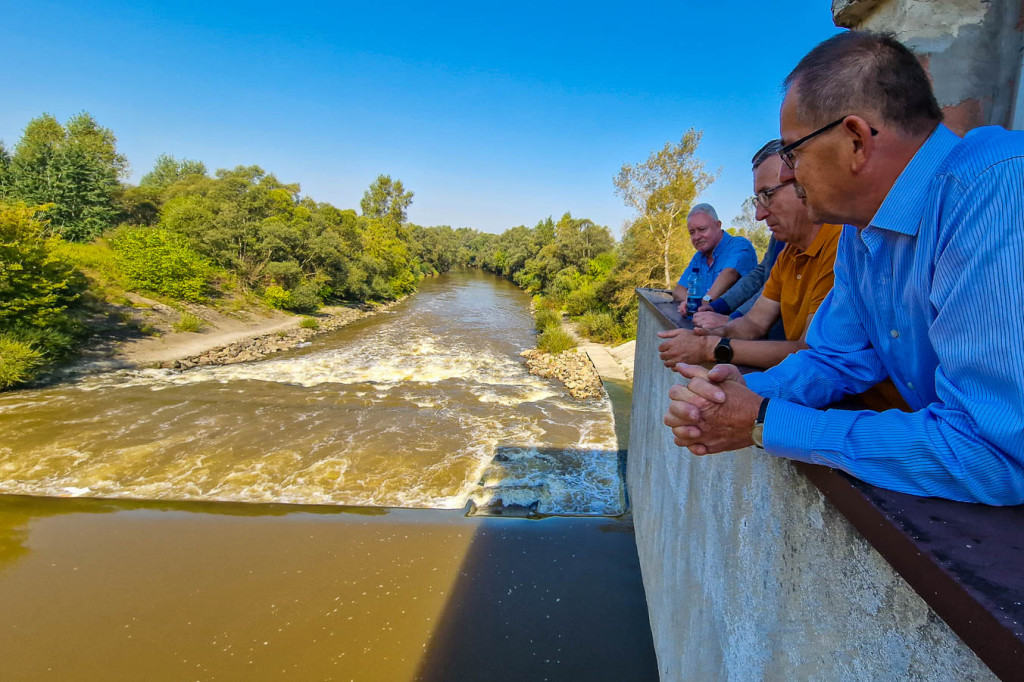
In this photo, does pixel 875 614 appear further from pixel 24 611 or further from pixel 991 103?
pixel 24 611

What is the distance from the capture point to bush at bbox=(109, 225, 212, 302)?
1867 centimetres

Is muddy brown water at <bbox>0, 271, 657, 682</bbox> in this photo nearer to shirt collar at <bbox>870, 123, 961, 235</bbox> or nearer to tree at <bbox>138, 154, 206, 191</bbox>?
shirt collar at <bbox>870, 123, 961, 235</bbox>

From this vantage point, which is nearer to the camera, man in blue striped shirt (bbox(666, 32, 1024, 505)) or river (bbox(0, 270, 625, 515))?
man in blue striped shirt (bbox(666, 32, 1024, 505))

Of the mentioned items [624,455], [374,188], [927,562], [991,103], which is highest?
[374,188]

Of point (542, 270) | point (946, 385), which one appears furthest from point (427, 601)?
point (542, 270)

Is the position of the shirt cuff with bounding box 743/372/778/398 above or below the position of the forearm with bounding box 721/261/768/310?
below

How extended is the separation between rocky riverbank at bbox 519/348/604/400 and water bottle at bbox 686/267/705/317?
8113 mm

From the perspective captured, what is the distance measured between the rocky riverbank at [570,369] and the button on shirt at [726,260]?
8299 mm

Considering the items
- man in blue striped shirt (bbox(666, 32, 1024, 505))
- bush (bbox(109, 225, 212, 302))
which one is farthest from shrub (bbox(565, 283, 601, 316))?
man in blue striped shirt (bbox(666, 32, 1024, 505))

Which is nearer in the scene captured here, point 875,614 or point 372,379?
point 875,614

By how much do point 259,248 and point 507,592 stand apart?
A: 928 inches

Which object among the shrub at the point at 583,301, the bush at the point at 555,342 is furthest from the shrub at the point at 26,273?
the shrub at the point at 583,301

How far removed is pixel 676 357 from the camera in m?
2.29

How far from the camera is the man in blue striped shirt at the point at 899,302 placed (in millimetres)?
784
